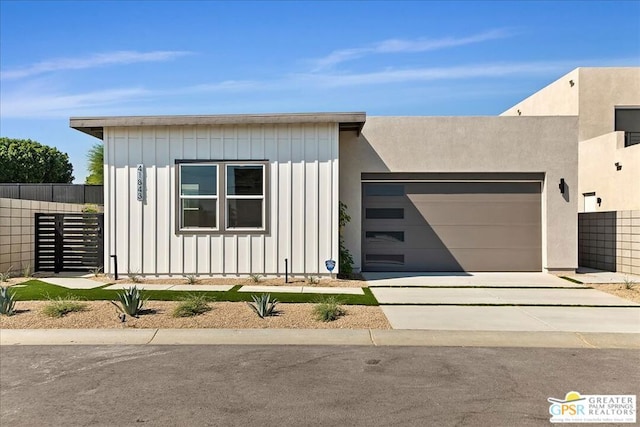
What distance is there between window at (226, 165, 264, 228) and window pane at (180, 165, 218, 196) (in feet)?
1.47

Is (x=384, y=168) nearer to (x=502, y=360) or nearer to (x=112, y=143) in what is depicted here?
(x=112, y=143)

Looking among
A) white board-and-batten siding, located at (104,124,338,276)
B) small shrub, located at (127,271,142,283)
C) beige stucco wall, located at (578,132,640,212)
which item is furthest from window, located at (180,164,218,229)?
beige stucco wall, located at (578,132,640,212)

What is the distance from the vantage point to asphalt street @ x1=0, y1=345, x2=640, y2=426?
15.3 feet

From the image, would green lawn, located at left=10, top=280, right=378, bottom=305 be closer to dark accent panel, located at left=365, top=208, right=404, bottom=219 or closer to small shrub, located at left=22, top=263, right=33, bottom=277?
small shrub, located at left=22, top=263, right=33, bottom=277

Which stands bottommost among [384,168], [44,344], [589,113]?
[44,344]

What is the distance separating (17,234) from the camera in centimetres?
1339

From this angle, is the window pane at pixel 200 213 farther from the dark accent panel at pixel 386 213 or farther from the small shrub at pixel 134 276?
the dark accent panel at pixel 386 213

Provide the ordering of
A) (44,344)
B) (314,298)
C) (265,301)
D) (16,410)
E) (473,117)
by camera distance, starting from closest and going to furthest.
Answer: (16,410) < (44,344) < (265,301) < (314,298) < (473,117)

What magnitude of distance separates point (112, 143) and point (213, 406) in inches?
383

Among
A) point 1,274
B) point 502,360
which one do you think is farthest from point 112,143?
point 502,360

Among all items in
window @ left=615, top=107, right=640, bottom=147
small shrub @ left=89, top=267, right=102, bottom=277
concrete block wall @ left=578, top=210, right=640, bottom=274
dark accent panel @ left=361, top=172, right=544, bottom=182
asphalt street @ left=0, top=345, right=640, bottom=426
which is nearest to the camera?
Answer: asphalt street @ left=0, top=345, right=640, bottom=426

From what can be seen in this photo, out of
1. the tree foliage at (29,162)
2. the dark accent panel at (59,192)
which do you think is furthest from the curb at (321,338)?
the tree foliage at (29,162)

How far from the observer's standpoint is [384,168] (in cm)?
1455

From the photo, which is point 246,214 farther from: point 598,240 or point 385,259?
point 598,240
